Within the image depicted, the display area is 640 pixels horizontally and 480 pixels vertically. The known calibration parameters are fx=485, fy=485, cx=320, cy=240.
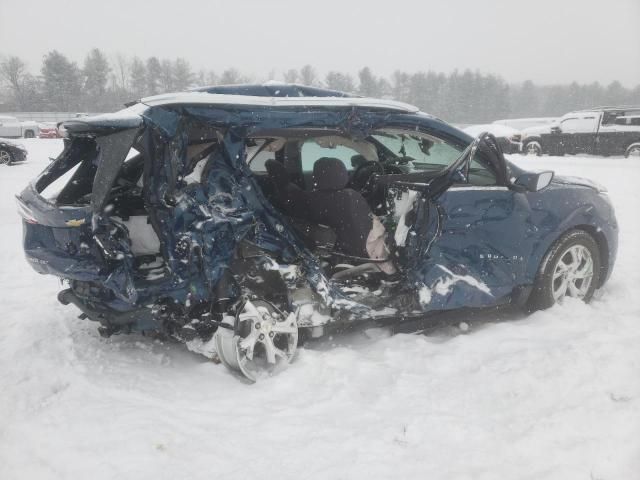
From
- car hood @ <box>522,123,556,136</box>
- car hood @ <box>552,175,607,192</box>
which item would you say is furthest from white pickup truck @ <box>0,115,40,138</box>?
car hood @ <box>552,175,607,192</box>

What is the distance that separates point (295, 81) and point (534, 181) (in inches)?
2221

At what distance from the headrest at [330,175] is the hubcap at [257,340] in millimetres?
1010

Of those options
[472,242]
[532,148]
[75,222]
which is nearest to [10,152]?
[75,222]

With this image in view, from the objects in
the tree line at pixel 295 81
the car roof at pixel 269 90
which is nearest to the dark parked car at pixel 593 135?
the car roof at pixel 269 90

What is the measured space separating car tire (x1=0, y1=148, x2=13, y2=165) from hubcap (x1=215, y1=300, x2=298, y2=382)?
53.7 feet

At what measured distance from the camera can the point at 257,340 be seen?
3201 mm

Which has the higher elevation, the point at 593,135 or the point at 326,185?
the point at 326,185

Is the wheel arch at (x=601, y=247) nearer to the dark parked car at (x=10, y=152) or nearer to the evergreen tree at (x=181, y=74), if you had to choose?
the dark parked car at (x=10, y=152)

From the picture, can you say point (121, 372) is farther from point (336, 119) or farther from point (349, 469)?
point (336, 119)

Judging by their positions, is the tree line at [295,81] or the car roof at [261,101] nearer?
the car roof at [261,101]

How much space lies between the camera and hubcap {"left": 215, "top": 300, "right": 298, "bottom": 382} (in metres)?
3.14

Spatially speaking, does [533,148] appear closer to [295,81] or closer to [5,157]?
[5,157]

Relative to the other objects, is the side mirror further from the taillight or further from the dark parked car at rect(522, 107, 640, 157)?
the dark parked car at rect(522, 107, 640, 157)

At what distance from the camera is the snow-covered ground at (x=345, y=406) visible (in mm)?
2355
